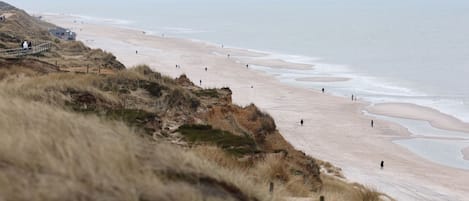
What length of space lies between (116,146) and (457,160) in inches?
1015

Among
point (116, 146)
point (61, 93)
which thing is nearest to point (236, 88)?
point (61, 93)

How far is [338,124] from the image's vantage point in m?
36.5

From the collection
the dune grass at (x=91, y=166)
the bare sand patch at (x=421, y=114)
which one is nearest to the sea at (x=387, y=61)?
the bare sand patch at (x=421, y=114)

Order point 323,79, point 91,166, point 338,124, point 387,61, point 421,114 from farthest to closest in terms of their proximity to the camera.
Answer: point 387,61
point 323,79
point 421,114
point 338,124
point 91,166

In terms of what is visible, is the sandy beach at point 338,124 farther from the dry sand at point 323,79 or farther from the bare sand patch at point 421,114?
the dry sand at point 323,79

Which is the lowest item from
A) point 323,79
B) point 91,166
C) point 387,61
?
point 91,166

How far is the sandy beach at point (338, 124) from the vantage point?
23859mm

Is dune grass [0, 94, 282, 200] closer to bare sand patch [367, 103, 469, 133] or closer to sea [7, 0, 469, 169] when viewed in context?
sea [7, 0, 469, 169]

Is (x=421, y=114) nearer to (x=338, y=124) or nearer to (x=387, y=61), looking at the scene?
(x=338, y=124)

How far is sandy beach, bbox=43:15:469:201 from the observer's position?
78.3ft

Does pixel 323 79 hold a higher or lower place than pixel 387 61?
lower

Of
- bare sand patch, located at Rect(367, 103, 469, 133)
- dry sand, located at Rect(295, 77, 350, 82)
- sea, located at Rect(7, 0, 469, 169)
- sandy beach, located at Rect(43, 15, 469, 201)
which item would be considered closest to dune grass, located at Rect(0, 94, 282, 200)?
sandy beach, located at Rect(43, 15, 469, 201)

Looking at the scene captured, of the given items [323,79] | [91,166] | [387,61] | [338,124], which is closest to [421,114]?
[338,124]

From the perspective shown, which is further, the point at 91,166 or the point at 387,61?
the point at 387,61
